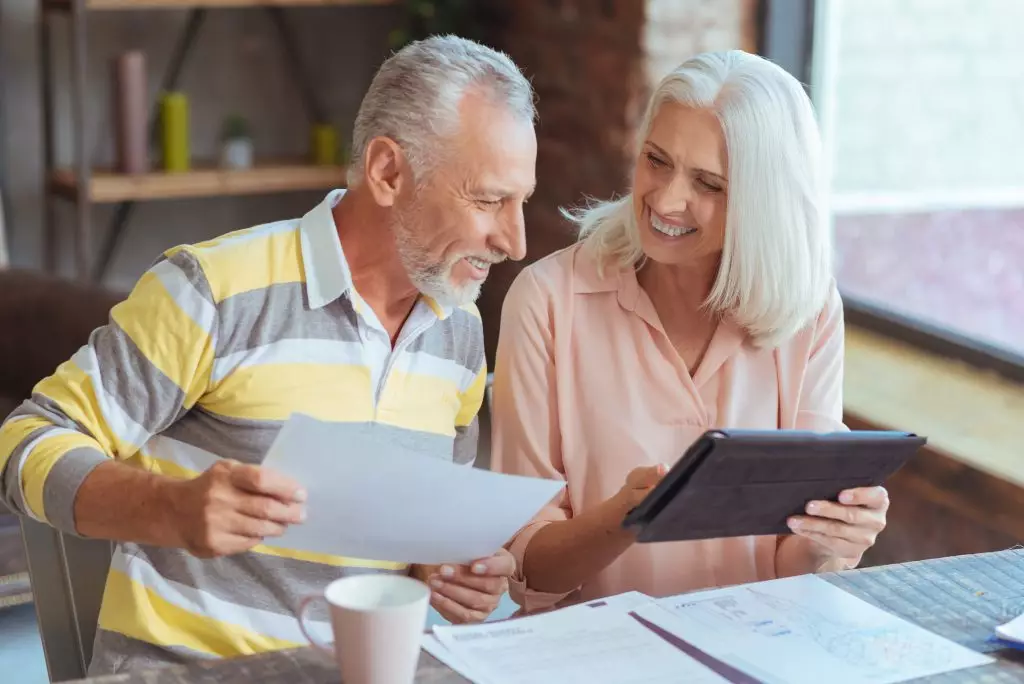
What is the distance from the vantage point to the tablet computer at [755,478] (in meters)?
1.23

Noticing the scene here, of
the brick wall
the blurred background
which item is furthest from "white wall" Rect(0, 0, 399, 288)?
the brick wall

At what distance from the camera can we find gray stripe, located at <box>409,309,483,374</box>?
1.57 m

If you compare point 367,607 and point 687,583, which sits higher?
point 367,607

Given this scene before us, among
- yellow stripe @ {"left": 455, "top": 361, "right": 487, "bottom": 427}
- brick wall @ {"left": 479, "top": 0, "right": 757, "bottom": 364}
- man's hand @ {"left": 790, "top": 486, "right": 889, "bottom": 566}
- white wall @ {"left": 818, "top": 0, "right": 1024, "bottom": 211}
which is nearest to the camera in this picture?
man's hand @ {"left": 790, "top": 486, "right": 889, "bottom": 566}

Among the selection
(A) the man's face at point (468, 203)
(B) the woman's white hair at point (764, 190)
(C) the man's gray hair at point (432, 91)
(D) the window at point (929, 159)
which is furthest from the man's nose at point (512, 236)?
(D) the window at point (929, 159)

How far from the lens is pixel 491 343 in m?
2.04

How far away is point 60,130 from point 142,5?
20.6 inches

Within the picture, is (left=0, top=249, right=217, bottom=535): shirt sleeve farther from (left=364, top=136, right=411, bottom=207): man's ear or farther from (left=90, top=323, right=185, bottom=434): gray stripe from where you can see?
(left=364, top=136, right=411, bottom=207): man's ear

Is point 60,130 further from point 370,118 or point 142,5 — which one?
point 370,118

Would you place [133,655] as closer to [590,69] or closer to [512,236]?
[512,236]

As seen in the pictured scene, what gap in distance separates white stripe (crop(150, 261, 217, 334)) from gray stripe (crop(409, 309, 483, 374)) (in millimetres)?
242

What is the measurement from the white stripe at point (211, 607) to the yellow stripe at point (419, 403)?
241 mm

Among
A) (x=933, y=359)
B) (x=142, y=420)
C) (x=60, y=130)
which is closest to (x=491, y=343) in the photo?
(x=142, y=420)

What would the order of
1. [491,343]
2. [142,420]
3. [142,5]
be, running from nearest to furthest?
[142,420] → [491,343] → [142,5]
